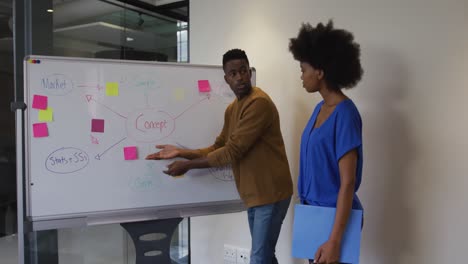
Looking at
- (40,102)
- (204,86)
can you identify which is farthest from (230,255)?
(40,102)

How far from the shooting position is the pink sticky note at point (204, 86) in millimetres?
2238

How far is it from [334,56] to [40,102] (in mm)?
1355

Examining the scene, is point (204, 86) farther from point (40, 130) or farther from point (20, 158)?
point (20, 158)

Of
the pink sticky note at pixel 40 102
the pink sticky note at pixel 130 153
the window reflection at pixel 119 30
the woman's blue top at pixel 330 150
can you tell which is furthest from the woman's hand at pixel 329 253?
the window reflection at pixel 119 30

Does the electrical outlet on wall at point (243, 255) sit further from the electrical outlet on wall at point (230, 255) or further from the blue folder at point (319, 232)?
the blue folder at point (319, 232)

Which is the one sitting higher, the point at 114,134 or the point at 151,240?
the point at 114,134

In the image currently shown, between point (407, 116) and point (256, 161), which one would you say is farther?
point (407, 116)

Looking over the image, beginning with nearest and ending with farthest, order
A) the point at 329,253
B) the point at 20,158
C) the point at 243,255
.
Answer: the point at 329,253, the point at 20,158, the point at 243,255

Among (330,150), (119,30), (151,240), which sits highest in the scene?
(119,30)

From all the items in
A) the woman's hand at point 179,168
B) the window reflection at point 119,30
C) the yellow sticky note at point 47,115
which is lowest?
the woman's hand at point 179,168

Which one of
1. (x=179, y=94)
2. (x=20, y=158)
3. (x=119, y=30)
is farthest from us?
(x=119, y=30)

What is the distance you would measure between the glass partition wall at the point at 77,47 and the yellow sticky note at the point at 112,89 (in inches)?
30.9

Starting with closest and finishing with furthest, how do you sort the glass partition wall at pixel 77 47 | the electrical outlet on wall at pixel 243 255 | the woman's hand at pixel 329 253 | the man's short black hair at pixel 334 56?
1. the woman's hand at pixel 329 253
2. the man's short black hair at pixel 334 56
3. the glass partition wall at pixel 77 47
4. the electrical outlet on wall at pixel 243 255

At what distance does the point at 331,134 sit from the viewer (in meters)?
1.50
